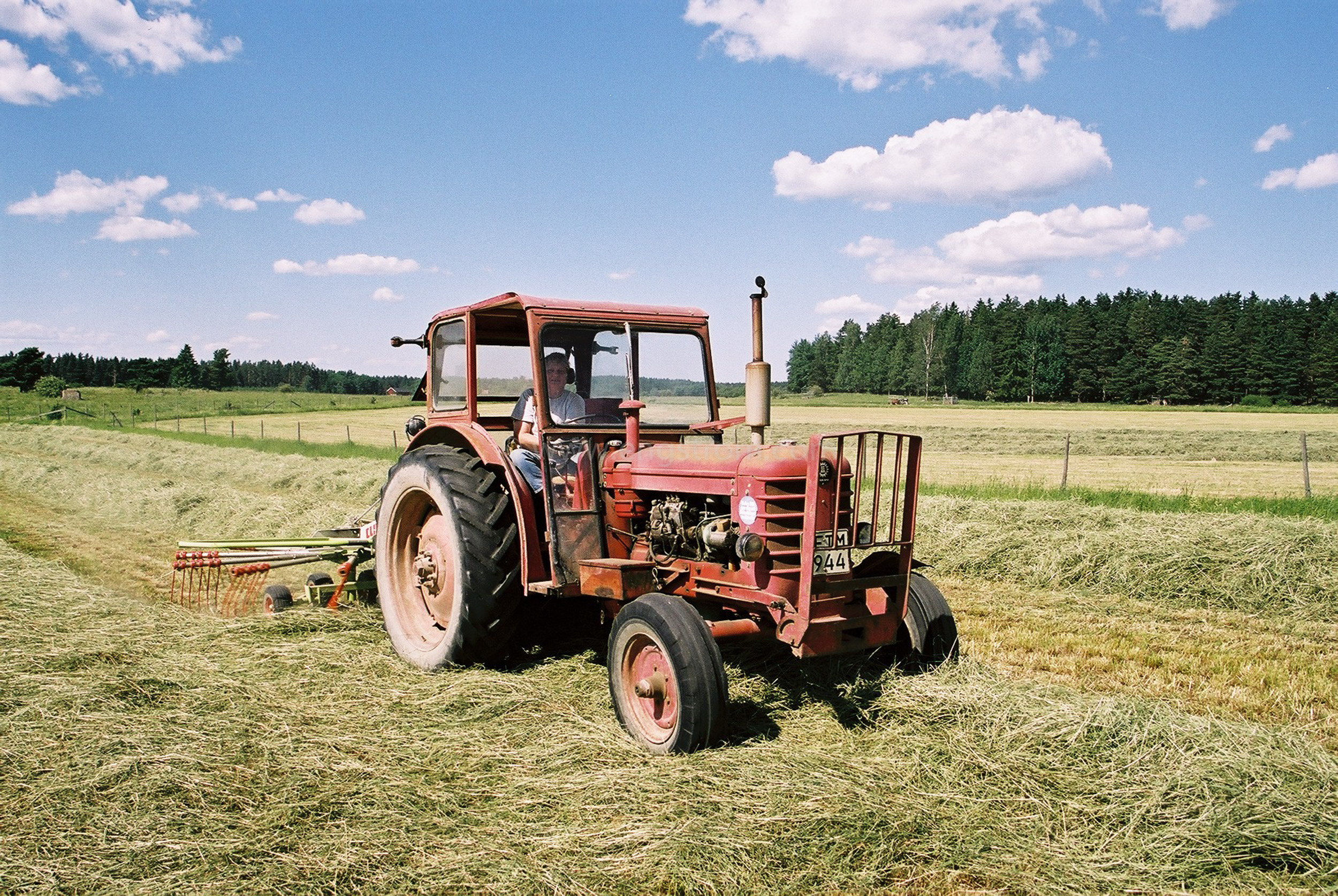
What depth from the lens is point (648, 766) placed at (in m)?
3.80

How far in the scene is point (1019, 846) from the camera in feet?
10.3

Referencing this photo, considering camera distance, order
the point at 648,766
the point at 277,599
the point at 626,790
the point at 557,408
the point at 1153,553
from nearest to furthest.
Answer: the point at 626,790 → the point at 648,766 → the point at 557,408 → the point at 277,599 → the point at 1153,553

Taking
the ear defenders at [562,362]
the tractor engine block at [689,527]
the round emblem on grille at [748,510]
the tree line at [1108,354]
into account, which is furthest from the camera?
the tree line at [1108,354]

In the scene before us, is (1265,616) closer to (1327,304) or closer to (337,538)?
(337,538)

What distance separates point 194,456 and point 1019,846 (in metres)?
20.9

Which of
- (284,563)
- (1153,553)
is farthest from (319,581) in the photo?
(1153,553)

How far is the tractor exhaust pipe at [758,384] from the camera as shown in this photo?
4406 mm

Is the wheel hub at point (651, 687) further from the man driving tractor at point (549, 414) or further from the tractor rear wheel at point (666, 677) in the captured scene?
the man driving tractor at point (549, 414)

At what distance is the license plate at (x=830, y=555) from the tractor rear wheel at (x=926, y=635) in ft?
2.30

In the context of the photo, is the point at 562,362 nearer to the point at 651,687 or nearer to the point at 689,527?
the point at 689,527

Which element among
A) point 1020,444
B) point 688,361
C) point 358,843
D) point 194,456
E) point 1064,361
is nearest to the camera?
point 358,843

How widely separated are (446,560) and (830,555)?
2700 millimetres

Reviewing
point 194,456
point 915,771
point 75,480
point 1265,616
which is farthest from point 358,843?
point 194,456

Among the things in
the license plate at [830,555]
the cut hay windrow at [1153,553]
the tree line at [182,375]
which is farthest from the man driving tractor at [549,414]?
the tree line at [182,375]
